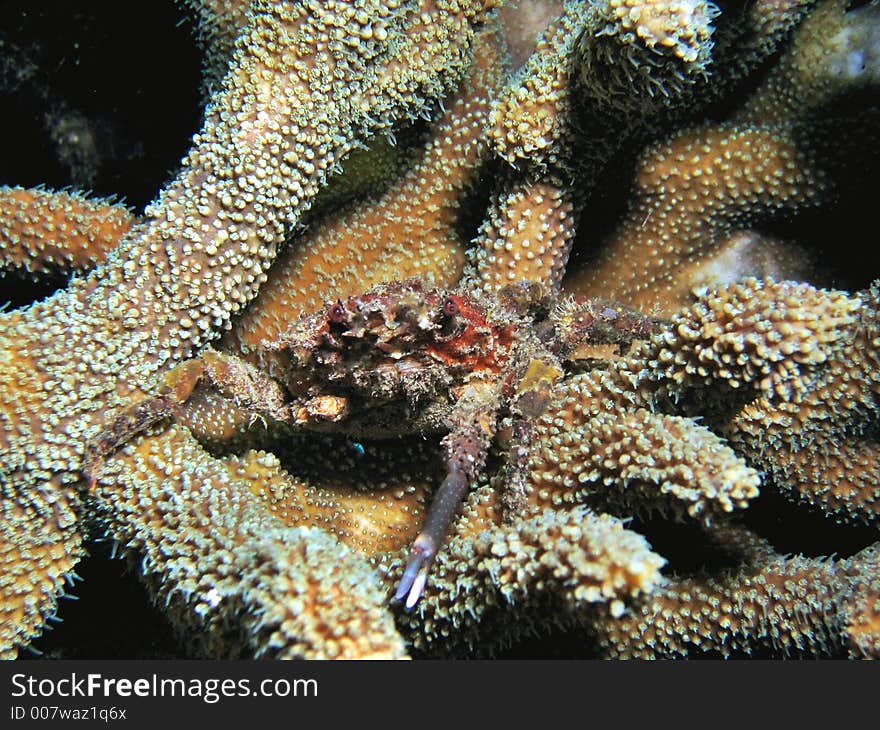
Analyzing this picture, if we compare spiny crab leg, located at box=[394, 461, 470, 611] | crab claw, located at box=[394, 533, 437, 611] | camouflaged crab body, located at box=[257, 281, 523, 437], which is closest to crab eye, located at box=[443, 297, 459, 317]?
camouflaged crab body, located at box=[257, 281, 523, 437]

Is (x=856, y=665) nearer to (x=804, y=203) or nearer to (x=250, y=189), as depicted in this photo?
(x=804, y=203)

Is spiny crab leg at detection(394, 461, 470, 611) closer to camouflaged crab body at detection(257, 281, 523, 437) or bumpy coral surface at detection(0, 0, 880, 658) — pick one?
bumpy coral surface at detection(0, 0, 880, 658)

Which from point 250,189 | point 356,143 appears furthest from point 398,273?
point 250,189

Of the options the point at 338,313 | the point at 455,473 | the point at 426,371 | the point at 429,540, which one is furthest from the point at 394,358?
the point at 429,540

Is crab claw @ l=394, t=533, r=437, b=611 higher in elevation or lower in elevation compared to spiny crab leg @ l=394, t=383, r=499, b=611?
lower

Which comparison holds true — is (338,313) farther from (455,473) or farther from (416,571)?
(416,571)

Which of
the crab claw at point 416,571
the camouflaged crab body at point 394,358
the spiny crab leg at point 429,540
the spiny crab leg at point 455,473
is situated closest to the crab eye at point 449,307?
the camouflaged crab body at point 394,358
